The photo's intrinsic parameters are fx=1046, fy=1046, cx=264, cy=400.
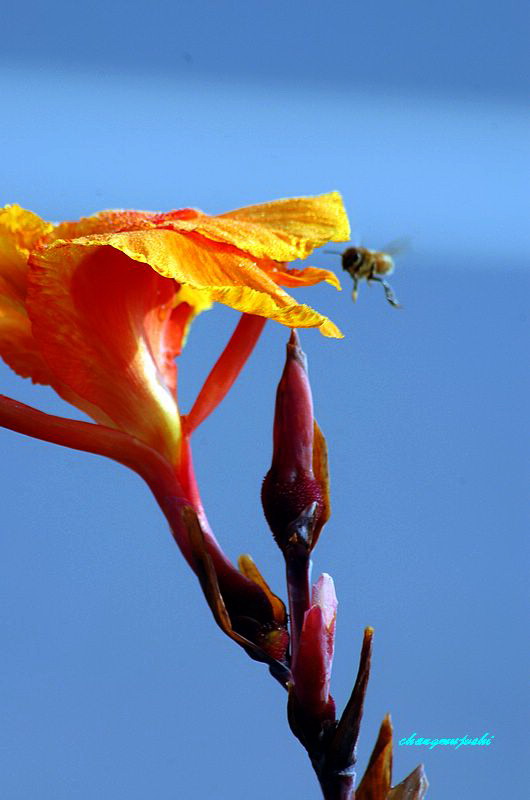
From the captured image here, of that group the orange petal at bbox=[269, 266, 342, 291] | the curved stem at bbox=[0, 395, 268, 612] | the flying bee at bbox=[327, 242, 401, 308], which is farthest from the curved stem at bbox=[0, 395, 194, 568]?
the flying bee at bbox=[327, 242, 401, 308]

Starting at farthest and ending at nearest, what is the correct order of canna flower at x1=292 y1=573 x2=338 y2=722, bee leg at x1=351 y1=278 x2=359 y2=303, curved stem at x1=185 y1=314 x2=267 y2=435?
bee leg at x1=351 y1=278 x2=359 y2=303 → curved stem at x1=185 y1=314 x2=267 y2=435 → canna flower at x1=292 y1=573 x2=338 y2=722

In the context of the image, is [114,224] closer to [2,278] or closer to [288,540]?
[2,278]

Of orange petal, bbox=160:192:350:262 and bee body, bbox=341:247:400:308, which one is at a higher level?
bee body, bbox=341:247:400:308

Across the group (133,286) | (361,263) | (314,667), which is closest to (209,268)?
(133,286)

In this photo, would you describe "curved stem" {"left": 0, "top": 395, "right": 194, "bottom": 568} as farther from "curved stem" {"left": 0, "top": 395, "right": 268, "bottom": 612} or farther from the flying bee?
the flying bee

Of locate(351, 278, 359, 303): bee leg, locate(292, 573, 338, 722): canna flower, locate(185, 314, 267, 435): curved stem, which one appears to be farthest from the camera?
locate(351, 278, 359, 303): bee leg

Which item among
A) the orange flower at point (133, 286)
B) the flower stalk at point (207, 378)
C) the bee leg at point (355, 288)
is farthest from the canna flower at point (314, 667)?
the bee leg at point (355, 288)

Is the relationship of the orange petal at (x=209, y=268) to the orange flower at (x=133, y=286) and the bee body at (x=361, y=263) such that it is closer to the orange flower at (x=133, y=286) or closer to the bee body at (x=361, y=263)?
the orange flower at (x=133, y=286)
